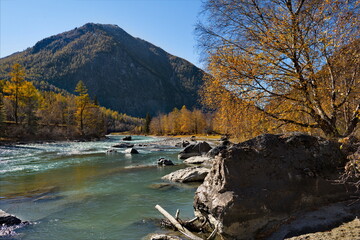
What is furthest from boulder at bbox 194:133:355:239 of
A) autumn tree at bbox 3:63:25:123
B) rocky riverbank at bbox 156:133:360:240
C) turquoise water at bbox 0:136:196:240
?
autumn tree at bbox 3:63:25:123

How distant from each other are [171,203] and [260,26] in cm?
811

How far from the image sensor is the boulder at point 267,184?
6.30 m

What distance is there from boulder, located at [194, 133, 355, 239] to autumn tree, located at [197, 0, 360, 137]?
1009 mm

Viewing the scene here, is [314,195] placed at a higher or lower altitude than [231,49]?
lower

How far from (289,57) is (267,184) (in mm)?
3706

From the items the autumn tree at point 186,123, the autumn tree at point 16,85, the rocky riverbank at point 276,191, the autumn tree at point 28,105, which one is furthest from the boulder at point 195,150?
the autumn tree at point 186,123

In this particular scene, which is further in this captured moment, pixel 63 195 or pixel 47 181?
pixel 47 181

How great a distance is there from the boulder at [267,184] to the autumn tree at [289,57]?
1009mm

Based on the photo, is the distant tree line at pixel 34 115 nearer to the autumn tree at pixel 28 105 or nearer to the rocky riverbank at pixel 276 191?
the autumn tree at pixel 28 105

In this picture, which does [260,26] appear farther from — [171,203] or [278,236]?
[171,203]

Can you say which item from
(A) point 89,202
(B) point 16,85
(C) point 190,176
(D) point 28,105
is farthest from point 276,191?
(D) point 28,105

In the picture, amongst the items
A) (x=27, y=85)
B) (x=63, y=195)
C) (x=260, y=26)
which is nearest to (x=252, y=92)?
(x=260, y=26)

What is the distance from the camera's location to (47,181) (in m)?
16.8

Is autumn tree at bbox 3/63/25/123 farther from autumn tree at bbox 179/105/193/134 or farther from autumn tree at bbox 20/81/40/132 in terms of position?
autumn tree at bbox 179/105/193/134
